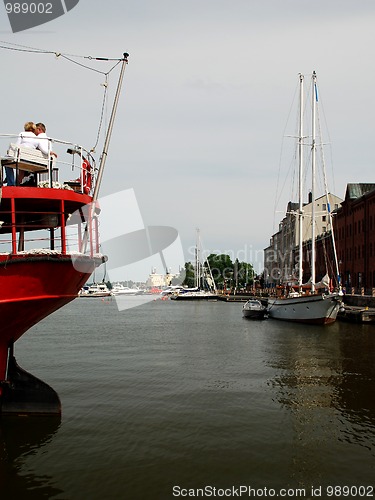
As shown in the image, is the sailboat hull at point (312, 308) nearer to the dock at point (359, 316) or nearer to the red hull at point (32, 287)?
the dock at point (359, 316)

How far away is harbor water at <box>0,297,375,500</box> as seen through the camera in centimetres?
1105

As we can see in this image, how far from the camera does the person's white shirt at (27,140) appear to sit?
12852 mm

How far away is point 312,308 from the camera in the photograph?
49062mm

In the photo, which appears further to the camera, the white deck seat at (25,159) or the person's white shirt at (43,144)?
the person's white shirt at (43,144)

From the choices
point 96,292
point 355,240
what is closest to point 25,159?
point 355,240

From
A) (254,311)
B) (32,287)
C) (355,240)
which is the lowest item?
(254,311)

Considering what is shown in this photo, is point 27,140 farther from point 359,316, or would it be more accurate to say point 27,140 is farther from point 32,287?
point 359,316

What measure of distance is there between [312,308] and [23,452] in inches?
1570

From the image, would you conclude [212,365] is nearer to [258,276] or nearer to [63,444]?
[63,444]

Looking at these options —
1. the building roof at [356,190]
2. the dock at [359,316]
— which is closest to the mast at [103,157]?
the dock at [359,316]

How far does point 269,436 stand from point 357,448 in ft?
7.70

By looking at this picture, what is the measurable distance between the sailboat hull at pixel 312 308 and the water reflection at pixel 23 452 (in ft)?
120

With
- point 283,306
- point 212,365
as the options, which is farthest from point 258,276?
point 212,365

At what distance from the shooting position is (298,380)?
21.9 m
